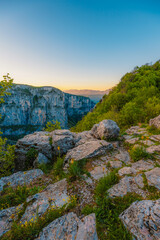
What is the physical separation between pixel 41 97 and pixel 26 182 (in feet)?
564

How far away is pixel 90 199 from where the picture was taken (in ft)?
11.1

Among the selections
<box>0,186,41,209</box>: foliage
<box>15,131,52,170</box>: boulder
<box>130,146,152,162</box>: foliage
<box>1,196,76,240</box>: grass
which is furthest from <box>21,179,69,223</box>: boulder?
<box>130,146,152,162</box>: foliage

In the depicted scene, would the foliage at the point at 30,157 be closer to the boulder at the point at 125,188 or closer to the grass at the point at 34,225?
the grass at the point at 34,225

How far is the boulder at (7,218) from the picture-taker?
9.93 feet

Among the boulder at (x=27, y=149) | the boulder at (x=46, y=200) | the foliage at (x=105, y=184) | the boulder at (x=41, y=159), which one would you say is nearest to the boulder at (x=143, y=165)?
the foliage at (x=105, y=184)

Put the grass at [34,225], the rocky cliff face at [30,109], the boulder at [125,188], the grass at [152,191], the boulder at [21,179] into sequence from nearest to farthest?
the grass at [34,225]
the grass at [152,191]
the boulder at [125,188]
the boulder at [21,179]
the rocky cliff face at [30,109]

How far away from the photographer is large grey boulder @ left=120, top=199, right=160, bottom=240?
200cm

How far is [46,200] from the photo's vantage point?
3631mm

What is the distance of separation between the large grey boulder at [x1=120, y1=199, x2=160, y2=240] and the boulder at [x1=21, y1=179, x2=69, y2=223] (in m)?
2.05

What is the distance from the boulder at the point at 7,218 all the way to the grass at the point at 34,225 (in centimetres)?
30

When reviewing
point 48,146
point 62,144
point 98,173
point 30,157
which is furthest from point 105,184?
point 30,157

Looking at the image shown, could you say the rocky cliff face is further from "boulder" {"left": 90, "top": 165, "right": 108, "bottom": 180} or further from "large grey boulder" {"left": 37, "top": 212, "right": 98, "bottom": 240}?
"large grey boulder" {"left": 37, "top": 212, "right": 98, "bottom": 240}

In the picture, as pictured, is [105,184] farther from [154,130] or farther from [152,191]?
[154,130]

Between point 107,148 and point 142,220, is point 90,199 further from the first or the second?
point 107,148
